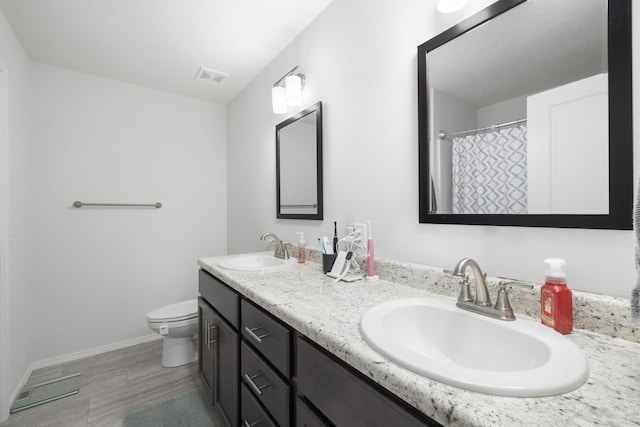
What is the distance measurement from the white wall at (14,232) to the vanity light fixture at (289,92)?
57.6 inches

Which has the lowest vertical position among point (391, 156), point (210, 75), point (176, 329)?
point (176, 329)

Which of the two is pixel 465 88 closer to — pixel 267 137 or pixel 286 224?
pixel 286 224

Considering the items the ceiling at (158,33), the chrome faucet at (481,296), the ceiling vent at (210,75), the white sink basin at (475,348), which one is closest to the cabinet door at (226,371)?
the white sink basin at (475,348)

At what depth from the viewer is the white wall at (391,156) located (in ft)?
2.38

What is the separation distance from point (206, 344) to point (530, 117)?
6.04 ft

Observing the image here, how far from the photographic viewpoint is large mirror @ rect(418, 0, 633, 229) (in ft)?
2.21

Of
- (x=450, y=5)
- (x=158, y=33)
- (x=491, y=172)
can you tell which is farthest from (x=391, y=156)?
(x=158, y=33)

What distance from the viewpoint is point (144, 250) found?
2.46 meters

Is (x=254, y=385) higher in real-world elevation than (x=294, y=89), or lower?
lower

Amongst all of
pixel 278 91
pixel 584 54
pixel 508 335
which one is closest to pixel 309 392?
pixel 508 335

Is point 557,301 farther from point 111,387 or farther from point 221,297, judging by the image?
point 111,387

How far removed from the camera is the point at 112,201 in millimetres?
2320

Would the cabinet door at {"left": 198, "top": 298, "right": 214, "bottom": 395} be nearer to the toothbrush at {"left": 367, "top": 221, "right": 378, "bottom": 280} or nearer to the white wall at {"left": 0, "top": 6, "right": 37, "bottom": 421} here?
the toothbrush at {"left": 367, "top": 221, "right": 378, "bottom": 280}

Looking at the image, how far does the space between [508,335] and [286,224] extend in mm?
1457
